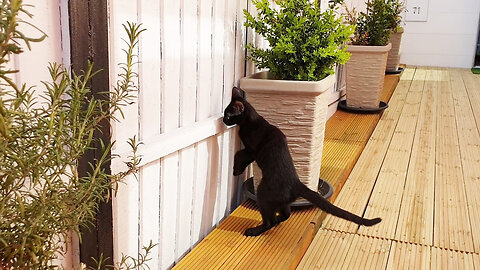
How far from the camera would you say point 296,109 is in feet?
5.99

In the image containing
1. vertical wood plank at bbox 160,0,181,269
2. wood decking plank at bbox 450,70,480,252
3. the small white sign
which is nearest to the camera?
vertical wood plank at bbox 160,0,181,269

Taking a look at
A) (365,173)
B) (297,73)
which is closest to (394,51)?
(365,173)

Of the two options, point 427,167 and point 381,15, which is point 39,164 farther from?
point 381,15

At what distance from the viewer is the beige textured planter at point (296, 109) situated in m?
1.78

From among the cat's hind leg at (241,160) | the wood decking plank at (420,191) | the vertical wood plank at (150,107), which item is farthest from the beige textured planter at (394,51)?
the vertical wood plank at (150,107)

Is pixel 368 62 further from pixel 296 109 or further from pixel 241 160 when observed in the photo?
pixel 241 160

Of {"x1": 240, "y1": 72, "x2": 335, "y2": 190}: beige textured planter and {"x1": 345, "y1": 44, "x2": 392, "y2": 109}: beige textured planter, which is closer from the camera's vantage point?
{"x1": 240, "y1": 72, "x2": 335, "y2": 190}: beige textured planter

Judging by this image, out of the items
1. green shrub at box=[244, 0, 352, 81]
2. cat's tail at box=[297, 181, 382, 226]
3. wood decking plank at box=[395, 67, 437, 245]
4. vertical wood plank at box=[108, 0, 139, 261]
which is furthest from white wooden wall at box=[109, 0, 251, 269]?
wood decking plank at box=[395, 67, 437, 245]

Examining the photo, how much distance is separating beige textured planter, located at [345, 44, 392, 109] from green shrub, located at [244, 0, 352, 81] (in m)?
1.68

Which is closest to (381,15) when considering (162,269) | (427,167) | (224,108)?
(427,167)

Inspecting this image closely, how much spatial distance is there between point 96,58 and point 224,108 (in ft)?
2.68

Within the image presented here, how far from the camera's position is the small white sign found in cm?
709

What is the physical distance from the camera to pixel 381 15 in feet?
12.2

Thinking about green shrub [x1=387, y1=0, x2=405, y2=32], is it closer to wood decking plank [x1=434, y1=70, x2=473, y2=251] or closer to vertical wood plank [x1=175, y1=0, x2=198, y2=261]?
wood decking plank [x1=434, y1=70, x2=473, y2=251]
